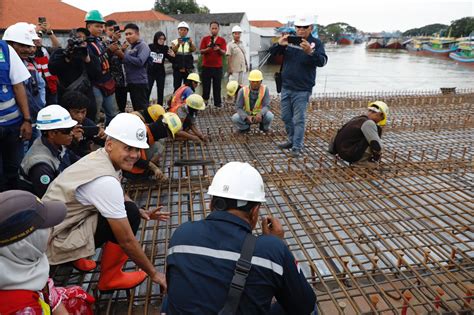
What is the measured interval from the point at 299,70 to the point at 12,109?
10.4 ft

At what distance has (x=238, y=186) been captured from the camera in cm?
147

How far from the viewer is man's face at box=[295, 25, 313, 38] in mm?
3949

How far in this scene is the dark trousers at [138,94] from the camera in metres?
4.86

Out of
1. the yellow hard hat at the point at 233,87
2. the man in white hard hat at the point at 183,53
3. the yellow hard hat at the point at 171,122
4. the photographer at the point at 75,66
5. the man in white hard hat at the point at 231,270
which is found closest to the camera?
the man in white hard hat at the point at 231,270

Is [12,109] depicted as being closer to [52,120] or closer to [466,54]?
[52,120]

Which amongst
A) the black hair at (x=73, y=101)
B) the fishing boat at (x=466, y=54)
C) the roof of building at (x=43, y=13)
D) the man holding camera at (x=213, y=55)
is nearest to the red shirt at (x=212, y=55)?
the man holding camera at (x=213, y=55)

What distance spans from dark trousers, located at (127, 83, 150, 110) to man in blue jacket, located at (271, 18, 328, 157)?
2.00 metres

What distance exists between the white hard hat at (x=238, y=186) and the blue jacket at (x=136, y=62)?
12.0ft

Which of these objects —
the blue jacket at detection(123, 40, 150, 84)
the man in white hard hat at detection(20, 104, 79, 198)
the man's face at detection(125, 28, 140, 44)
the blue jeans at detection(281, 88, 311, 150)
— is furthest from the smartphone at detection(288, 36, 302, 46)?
the man in white hard hat at detection(20, 104, 79, 198)

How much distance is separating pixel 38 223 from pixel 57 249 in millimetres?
683

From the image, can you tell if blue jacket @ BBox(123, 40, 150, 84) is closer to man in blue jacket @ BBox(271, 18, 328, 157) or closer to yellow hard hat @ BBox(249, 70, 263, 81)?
yellow hard hat @ BBox(249, 70, 263, 81)

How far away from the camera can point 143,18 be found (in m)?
25.3

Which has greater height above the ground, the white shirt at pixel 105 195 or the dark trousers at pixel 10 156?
the white shirt at pixel 105 195

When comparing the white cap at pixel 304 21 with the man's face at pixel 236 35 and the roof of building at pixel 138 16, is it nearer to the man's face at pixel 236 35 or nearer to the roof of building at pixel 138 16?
the man's face at pixel 236 35
